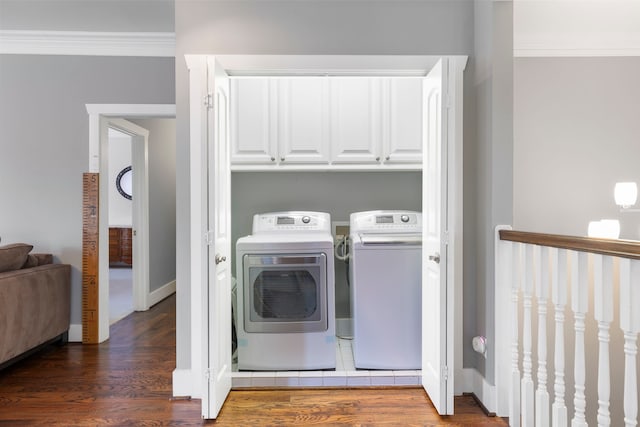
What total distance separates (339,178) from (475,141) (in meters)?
1.33

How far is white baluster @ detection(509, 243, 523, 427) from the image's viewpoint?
196 cm

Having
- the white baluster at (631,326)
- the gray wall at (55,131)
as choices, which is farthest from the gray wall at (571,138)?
the gray wall at (55,131)

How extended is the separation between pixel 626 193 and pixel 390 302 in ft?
7.10

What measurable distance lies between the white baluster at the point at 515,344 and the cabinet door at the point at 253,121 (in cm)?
184

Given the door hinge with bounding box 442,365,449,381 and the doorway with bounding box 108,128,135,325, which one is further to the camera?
the doorway with bounding box 108,128,135,325

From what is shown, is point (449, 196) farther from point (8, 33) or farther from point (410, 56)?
point (8, 33)

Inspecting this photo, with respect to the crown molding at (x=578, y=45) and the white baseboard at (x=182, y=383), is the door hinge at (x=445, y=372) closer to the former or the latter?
the white baseboard at (x=182, y=383)

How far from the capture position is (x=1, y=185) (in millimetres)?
3215

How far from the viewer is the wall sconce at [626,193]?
9.92 ft

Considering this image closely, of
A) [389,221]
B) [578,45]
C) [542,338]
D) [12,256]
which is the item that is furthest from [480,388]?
[12,256]

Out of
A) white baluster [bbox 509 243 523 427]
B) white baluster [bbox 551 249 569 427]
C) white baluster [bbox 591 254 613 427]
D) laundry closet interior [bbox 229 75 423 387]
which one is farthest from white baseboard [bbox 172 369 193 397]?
white baluster [bbox 591 254 613 427]

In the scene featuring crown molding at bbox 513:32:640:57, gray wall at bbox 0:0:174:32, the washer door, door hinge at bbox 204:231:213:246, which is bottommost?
the washer door

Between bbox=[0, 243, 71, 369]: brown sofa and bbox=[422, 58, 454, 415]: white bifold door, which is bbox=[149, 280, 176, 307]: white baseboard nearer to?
bbox=[0, 243, 71, 369]: brown sofa

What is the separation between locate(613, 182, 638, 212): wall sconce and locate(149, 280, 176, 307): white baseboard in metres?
4.63
